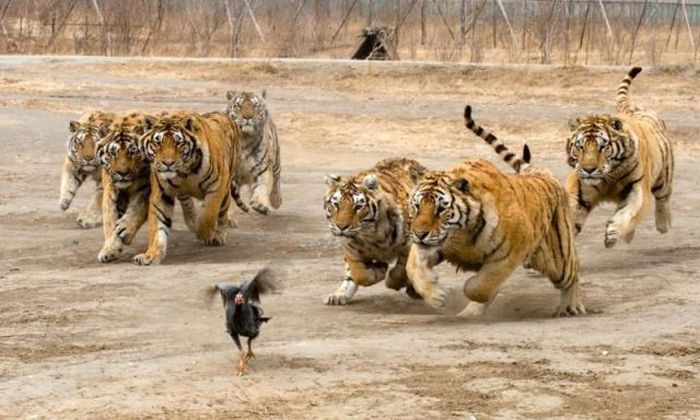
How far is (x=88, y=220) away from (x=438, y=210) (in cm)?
535

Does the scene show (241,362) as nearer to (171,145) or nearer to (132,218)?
(171,145)

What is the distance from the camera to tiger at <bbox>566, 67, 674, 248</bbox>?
1027cm

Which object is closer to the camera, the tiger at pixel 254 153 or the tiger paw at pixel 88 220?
the tiger paw at pixel 88 220

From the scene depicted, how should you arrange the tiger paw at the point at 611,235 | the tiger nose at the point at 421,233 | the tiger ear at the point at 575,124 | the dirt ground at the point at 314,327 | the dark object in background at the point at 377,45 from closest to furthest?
the dirt ground at the point at 314,327 → the tiger nose at the point at 421,233 → the tiger paw at the point at 611,235 → the tiger ear at the point at 575,124 → the dark object in background at the point at 377,45

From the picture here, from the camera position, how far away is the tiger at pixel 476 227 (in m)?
7.67

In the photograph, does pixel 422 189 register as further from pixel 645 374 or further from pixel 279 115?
pixel 279 115

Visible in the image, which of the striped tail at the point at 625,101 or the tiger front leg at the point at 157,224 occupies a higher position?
the striped tail at the point at 625,101

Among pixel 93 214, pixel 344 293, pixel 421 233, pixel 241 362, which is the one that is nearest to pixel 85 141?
pixel 93 214

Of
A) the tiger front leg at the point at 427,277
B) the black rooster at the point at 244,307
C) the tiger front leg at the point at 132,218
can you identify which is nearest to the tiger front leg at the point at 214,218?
the tiger front leg at the point at 132,218

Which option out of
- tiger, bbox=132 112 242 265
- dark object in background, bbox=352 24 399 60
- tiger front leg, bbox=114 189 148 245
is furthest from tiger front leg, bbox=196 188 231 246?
dark object in background, bbox=352 24 399 60

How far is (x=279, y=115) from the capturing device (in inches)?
771

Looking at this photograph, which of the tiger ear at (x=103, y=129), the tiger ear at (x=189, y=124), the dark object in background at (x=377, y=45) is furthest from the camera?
the dark object in background at (x=377, y=45)

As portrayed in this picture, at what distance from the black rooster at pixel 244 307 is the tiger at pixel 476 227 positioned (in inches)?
50.5

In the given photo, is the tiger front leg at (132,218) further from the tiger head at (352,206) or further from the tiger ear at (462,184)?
the tiger ear at (462,184)
